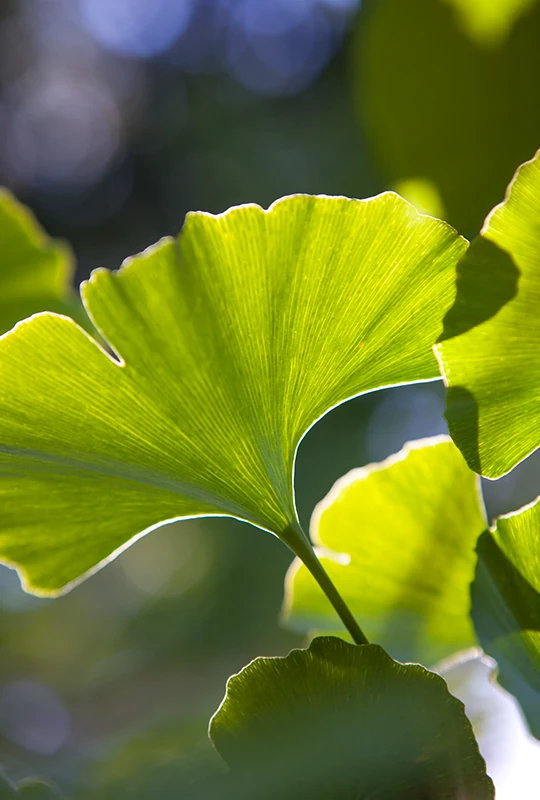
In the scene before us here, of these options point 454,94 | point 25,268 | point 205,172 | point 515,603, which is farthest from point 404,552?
point 205,172

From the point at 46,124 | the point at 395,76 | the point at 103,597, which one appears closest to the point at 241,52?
the point at 46,124

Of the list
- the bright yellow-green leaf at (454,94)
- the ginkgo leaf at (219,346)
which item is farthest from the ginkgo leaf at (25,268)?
the bright yellow-green leaf at (454,94)

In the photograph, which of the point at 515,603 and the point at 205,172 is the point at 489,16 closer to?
the point at 515,603

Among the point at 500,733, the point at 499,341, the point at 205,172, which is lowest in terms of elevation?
the point at 205,172

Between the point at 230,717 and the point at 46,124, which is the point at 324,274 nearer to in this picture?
the point at 230,717

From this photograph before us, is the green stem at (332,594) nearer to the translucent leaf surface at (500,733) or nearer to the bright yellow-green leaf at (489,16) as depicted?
the translucent leaf surface at (500,733)
